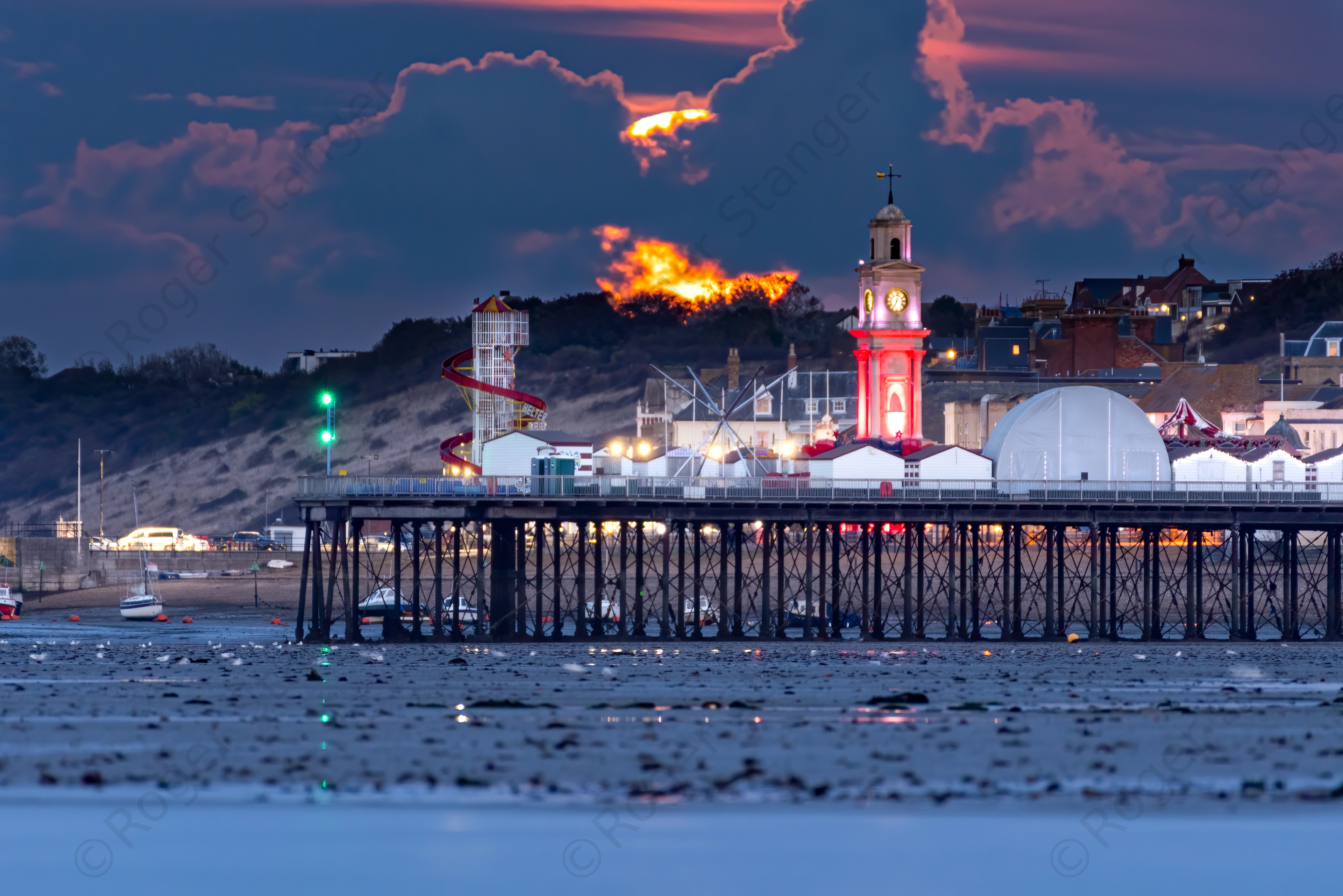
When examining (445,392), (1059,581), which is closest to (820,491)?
(1059,581)

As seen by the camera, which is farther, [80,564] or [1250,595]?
[80,564]

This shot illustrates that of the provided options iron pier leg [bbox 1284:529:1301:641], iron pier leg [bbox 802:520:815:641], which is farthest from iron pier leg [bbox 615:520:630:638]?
iron pier leg [bbox 1284:529:1301:641]

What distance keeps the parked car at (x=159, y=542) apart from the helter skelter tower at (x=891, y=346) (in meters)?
55.7

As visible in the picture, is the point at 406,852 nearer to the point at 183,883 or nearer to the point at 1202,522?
the point at 183,883

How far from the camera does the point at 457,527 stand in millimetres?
64000

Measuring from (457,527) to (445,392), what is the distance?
13438cm

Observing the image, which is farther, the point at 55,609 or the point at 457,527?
the point at 55,609

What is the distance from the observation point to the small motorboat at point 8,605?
91062 mm

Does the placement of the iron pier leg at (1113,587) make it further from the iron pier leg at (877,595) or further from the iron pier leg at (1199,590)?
the iron pier leg at (877,595)

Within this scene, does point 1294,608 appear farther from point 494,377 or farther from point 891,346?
point 494,377

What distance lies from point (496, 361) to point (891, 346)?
29.8 meters

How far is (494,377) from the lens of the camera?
10606 centimetres

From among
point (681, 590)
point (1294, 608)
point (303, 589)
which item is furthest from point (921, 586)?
point (303, 589)

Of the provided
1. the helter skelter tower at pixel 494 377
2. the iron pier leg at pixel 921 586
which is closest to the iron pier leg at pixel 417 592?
the iron pier leg at pixel 921 586
